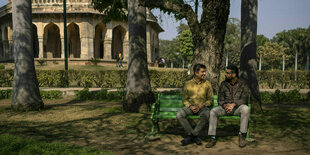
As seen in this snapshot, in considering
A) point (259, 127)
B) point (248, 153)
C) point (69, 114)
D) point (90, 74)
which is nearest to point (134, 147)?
point (248, 153)

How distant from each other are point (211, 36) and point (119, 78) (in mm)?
9768

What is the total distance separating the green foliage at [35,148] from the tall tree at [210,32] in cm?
323

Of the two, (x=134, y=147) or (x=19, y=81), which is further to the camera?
(x=19, y=81)

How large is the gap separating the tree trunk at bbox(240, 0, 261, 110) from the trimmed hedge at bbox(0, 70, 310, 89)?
8.17 meters

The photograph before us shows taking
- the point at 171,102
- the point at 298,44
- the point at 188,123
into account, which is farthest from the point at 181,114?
the point at 298,44

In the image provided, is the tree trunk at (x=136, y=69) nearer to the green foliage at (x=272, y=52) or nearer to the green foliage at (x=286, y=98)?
the green foliage at (x=286, y=98)

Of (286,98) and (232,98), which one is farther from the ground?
(232,98)

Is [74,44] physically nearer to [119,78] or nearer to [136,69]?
[119,78]

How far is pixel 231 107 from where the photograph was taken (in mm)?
4801

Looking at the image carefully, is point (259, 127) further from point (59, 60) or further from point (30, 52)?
point (59, 60)

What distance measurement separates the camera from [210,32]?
6074mm

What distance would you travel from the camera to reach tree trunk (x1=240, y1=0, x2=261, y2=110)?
780cm

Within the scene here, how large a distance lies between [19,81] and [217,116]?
591 centimetres

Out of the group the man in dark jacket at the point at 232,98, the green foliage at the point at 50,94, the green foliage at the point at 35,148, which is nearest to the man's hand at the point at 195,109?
the man in dark jacket at the point at 232,98
